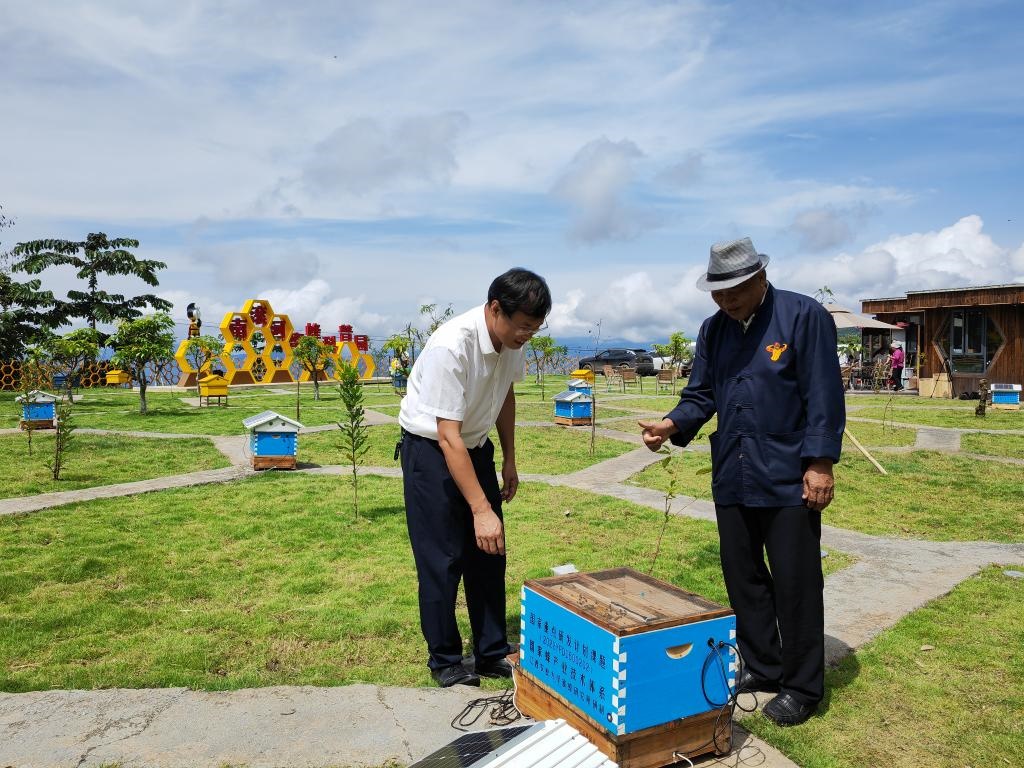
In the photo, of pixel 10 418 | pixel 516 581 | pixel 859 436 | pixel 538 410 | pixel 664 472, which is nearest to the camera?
pixel 516 581

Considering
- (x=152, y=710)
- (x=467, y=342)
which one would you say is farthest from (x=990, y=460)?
(x=152, y=710)

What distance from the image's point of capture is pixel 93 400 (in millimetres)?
21375

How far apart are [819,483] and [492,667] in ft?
5.74

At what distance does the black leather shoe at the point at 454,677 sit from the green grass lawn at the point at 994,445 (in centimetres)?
1067

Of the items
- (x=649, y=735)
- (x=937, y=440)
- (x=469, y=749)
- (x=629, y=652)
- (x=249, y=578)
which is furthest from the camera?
(x=937, y=440)

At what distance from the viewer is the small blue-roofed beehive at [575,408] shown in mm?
14969

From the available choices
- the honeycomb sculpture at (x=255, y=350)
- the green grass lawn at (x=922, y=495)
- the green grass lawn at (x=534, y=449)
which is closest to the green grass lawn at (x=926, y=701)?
the green grass lawn at (x=922, y=495)

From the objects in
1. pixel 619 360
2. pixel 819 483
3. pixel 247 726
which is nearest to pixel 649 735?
pixel 819 483

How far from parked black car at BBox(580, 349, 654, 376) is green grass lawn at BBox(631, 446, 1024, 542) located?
27168mm

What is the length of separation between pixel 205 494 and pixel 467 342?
6330 millimetres

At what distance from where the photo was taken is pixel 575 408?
49.2 feet

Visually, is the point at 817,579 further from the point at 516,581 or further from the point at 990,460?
the point at 990,460

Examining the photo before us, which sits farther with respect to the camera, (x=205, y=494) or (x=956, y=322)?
(x=956, y=322)

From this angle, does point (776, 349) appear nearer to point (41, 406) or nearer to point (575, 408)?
point (575, 408)
